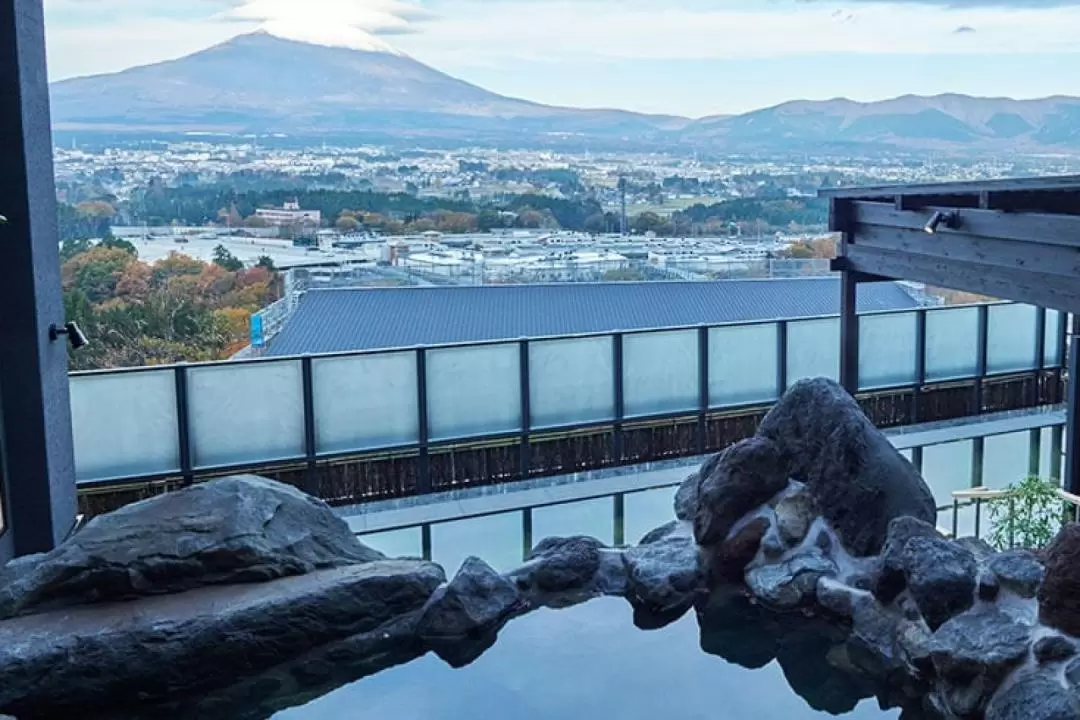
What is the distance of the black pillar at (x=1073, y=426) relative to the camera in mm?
6395

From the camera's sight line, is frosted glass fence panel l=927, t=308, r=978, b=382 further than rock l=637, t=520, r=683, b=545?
Yes

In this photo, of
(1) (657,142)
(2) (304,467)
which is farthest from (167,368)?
(1) (657,142)

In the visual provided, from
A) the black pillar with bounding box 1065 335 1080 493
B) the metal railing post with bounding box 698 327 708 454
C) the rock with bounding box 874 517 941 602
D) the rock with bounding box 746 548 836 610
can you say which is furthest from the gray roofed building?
the rock with bounding box 874 517 941 602

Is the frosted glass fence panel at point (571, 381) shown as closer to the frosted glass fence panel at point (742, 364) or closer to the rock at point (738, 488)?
the frosted glass fence panel at point (742, 364)

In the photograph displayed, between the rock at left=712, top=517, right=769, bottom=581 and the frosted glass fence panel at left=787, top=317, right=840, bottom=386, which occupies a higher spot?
the frosted glass fence panel at left=787, top=317, right=840, bottom=386

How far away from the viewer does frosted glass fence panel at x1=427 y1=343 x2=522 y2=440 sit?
7.90 meters

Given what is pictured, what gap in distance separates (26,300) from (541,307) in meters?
7.45

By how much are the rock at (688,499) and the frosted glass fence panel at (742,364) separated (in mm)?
2809

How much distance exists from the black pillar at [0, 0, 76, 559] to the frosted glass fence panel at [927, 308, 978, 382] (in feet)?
24.9

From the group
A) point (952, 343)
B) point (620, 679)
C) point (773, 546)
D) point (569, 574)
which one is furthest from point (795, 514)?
point (952, 343)

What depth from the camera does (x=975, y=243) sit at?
22.3 ft

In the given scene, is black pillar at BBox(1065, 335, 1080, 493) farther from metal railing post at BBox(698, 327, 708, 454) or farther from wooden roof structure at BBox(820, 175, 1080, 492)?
metal railing post at BBox(698, 327, 708, 454)

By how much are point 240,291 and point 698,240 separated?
704 cm

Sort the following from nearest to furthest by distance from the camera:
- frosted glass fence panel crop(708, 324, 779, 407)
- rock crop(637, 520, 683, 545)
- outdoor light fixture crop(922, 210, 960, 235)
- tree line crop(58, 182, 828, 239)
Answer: rock crop(637, 520, 683, 545)
outdoor light fixture crop(922, 210, 960, 235)
frosted glass fence panel crop(708, 324, 779, 407)
tree line crop(58, 182, 828, 239)
